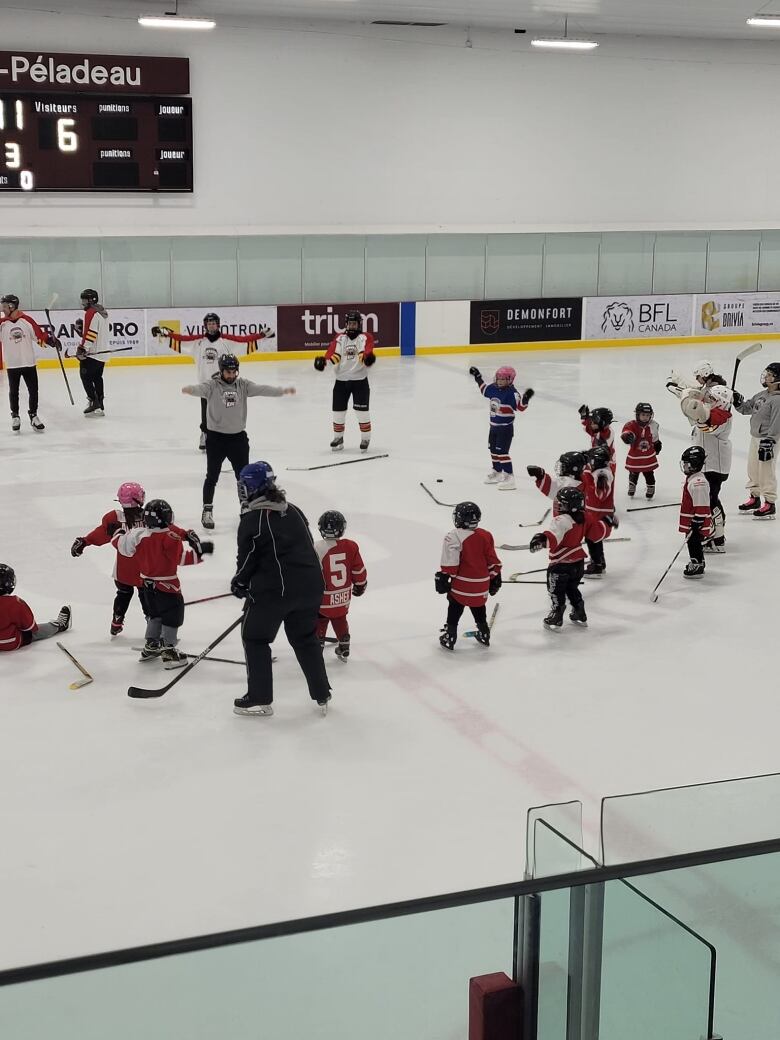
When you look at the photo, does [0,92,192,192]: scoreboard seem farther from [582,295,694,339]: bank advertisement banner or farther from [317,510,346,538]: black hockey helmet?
[317,510,346,538]: black hockey helmet

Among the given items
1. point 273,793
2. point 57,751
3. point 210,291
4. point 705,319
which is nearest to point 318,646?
point 273,793

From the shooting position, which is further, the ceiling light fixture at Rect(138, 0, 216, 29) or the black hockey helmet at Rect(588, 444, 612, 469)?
the ceiling light fixture at Rect(138, 0, 216, 29)

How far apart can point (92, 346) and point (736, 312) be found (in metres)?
16.2

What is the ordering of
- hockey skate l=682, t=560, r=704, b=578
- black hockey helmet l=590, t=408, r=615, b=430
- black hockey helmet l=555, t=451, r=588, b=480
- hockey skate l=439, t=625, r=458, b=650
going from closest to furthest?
hockey skate l=439, t=625, r=458, b=650, black hockey helmet l=555, t=451, r=588, b=480, hockey skate l=682, t=560, r=704, b=578, black hockey helmet l=590, t=408, r=615, b=430

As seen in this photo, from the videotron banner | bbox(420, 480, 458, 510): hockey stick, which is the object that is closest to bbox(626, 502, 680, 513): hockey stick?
bbox(420, 480, 458, 510): hockey stick

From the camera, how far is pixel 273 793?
659cm

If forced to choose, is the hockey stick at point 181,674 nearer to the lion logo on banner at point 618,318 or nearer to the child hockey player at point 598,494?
the child hockey player at point 598,494

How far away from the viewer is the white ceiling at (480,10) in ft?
74.9

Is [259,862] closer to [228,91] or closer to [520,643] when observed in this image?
[520,643]

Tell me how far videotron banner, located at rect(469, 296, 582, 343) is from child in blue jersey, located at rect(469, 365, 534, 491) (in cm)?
1239

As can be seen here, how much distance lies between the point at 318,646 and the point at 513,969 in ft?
14.1

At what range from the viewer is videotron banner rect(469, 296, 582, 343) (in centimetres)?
2586

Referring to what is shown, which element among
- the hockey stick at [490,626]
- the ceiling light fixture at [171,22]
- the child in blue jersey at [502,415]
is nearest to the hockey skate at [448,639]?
the hockey stick at [490,626]

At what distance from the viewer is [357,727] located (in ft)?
24.4
